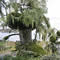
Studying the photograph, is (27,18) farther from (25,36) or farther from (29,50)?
(29,50)

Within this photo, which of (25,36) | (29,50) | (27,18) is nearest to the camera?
(27,18)

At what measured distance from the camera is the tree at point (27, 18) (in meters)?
10.3

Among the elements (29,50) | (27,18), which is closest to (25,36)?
(29,50)

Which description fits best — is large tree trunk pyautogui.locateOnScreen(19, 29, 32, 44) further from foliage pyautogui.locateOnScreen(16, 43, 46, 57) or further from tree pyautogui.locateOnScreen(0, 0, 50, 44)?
foliage pyautogui.locateOnScreen(16, 43, 46, 57)

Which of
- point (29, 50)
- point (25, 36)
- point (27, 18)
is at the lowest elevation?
point (29, 50)

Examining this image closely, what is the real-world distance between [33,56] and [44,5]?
14.2 ft

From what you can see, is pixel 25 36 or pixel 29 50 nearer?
pixel 29 50

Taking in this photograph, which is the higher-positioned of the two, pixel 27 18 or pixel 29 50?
pixel 27 18

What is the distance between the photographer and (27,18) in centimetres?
1006

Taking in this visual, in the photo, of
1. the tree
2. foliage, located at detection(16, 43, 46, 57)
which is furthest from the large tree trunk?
foliage, located at detection(16, 43, 46, 57)

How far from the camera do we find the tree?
1030 centimetres

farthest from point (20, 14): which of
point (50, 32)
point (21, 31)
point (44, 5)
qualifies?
point (50, 32)

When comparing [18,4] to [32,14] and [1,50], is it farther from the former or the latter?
[1,50]

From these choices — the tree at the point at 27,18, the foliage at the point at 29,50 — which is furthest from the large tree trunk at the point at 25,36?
the foliage at the point at 29,50
